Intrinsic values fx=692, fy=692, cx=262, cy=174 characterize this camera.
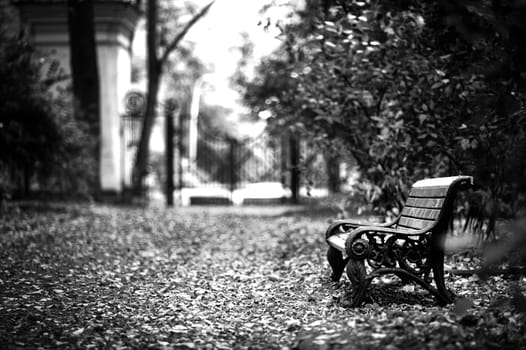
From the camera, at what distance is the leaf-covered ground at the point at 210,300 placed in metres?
4.54

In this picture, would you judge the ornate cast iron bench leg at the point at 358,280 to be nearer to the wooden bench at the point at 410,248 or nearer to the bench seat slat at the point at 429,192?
the wooden bench at the point at 410,248

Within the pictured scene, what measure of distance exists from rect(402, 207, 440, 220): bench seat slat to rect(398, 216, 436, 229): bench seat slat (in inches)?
1.2

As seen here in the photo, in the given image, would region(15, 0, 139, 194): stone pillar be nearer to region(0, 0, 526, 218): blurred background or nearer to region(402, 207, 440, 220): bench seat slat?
region(0, 0, 526, 218): blurred background

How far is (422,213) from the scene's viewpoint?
19.7ft

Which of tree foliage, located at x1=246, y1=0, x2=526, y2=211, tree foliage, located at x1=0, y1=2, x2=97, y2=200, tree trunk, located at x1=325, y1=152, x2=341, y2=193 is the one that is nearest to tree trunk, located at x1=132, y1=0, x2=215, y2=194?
tree foliage, located at x1=0, y1=2, x2=97, y2=200

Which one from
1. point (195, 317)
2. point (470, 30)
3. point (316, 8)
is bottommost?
point (195, 317)

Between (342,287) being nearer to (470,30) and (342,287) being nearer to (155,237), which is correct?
(470,30)

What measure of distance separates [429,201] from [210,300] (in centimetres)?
217

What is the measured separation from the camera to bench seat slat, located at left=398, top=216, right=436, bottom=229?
5.76 meters

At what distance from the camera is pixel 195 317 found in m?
5.61

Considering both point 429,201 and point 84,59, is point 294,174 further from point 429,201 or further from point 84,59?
point 429,201

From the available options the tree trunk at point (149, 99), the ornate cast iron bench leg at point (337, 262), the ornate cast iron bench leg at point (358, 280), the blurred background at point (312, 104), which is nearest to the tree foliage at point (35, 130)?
the blurred background at point (312, 104)

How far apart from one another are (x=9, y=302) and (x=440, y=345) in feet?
12.0

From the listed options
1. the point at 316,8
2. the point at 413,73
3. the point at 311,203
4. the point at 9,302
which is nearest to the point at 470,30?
the point at 413,73
